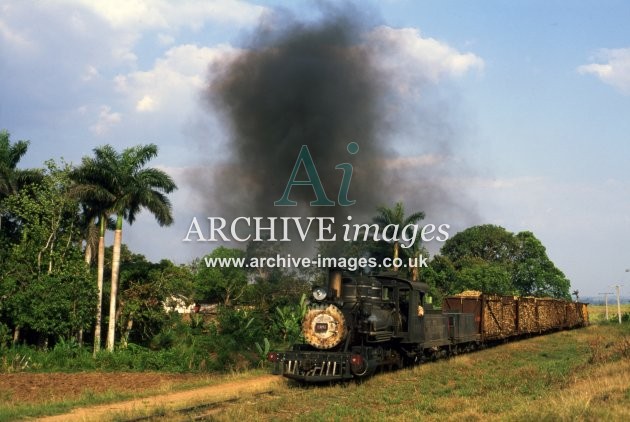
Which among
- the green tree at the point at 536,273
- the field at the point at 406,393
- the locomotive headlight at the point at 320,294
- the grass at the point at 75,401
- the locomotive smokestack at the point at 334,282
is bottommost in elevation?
the grass at the point at 75,401

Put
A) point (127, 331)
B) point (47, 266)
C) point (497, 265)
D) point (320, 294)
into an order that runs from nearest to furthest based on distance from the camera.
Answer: point (320, 294)
point (47, 266)
point (127, 331)
point (497, 265)

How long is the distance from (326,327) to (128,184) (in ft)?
70.6

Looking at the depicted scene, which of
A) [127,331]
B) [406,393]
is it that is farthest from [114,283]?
[406,393]

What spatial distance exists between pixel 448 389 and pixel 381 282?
3.96 meters

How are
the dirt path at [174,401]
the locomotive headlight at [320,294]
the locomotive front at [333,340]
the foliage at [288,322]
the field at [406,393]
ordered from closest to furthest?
the field at [406,393], the dirt path at [174,401], the locomotive front at [333,340], the locomotive headlight at [320,294], the foliage at [288,322]

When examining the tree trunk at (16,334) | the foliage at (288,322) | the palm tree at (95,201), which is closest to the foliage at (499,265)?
the foliage at (288,322)

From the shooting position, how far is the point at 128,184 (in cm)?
3591

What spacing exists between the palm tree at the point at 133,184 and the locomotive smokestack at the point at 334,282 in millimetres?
19650

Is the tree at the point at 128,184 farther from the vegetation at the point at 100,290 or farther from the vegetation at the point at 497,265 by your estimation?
the vegetation at the point at 497,265

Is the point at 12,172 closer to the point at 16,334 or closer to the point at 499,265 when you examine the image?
the point at 16,334

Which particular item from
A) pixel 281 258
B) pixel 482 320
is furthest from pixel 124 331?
pixel 482 320

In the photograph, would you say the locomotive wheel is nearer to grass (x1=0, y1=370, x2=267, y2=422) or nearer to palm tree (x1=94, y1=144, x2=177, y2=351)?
grass (x1=0, y1=370, x2=267, y2=422)

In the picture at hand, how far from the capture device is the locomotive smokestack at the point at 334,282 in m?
18.0

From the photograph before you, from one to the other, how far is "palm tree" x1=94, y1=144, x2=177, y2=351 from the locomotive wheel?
1961 centimetres
